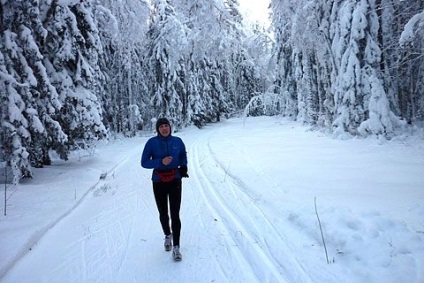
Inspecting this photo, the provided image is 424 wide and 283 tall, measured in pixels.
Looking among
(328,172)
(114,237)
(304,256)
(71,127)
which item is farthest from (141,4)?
(304,256)

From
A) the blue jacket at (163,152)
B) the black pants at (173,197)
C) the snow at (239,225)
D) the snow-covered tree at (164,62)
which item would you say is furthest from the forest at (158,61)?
the black pants at (173,197)

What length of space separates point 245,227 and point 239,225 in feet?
0.50

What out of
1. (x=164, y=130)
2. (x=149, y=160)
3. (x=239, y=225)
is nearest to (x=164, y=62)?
(x=239, y=225)

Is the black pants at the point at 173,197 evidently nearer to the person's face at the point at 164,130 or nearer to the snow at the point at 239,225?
the snow at the point at 239,225

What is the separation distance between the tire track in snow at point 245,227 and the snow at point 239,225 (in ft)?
0.08

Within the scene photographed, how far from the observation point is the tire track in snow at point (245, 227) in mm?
4438

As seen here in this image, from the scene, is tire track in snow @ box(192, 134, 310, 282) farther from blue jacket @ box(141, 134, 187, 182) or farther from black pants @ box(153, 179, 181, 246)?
blue jacket @ box(141, 134, 187, 182)

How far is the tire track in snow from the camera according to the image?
444cm

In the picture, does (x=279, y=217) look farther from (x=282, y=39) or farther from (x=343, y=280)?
(x=282, y=39)

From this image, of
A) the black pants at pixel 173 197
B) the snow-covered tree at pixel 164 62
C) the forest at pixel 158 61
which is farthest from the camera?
the snow-covered tree at pixel 164 62

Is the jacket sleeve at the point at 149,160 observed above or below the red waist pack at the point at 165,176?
above

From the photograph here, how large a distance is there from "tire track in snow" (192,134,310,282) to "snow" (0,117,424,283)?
2 cm

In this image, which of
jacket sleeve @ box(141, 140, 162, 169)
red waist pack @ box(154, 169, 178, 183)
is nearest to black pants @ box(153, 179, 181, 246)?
red waist pack @ box(154, 169, 178, 183)

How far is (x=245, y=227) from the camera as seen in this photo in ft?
19.9
